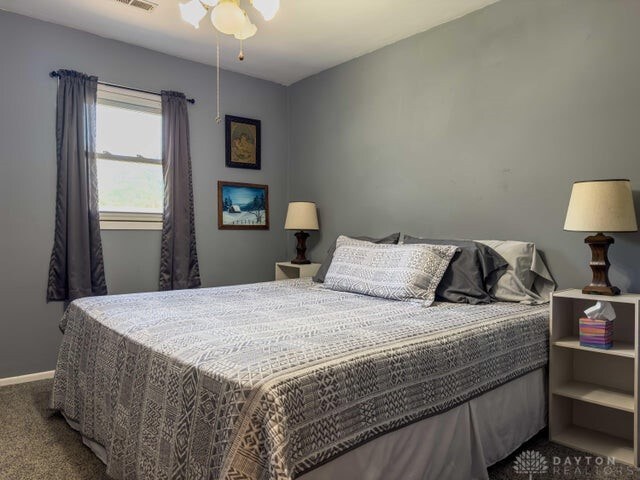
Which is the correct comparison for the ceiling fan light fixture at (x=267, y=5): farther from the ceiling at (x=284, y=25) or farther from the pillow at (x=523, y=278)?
the pillow at (x=523, y=278)

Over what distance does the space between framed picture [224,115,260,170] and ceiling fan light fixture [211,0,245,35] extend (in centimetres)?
199

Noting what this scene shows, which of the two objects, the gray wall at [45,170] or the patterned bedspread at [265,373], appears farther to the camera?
the gray wall at [45,170]

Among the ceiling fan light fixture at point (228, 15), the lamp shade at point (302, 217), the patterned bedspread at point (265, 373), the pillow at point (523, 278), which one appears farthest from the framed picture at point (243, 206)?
the pillow at point (523, 278)

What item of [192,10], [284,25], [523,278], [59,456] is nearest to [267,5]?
[192,10]

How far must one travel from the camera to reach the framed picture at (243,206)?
401cm

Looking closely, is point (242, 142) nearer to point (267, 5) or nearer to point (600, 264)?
point (267, 5)

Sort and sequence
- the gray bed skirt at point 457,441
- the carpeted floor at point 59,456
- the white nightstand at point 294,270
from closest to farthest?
the gray bed skirt at point 457,441 < the carpeted floor at point 59,456 < the white nightstand at point 294,270

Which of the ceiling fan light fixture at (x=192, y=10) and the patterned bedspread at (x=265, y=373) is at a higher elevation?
the ceiling fan light fixture at (x=192, y=10)

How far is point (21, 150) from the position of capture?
304 centimetres

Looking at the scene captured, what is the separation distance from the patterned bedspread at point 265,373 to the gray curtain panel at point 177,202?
124 cm

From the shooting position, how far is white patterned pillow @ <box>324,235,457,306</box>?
2445mm

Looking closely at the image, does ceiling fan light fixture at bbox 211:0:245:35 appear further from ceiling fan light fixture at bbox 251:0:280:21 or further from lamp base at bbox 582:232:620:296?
lamp base at bbox 582:232:620:296

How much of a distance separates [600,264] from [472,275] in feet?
2.04

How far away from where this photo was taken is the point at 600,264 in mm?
2135
